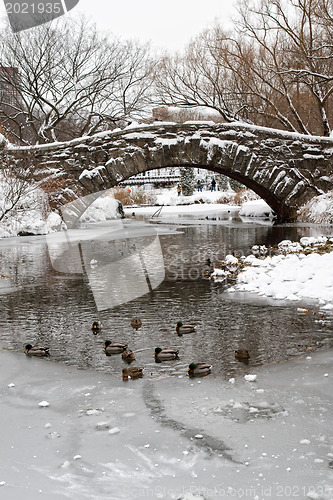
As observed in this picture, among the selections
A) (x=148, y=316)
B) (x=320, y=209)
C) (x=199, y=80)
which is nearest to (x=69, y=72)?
(x=199, y=80)

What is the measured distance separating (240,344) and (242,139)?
535 inches

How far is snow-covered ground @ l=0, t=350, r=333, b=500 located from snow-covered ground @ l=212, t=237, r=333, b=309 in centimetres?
276

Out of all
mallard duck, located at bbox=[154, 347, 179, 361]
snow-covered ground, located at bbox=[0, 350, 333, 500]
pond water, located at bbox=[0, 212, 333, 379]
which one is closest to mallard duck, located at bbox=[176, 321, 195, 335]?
pond water, located at bbox=[0, 212, 333, 379]

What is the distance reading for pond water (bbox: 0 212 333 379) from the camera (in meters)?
5.39

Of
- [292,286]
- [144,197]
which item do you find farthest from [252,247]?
[144,197]

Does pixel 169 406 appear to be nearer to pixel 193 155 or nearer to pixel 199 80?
pixel 193 155

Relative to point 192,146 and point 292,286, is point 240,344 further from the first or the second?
point 192,146

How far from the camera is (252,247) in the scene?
1298 centimetres

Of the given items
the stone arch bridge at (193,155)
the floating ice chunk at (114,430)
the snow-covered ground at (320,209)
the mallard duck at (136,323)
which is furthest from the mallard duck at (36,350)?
the snow-covered ground at (320,209)

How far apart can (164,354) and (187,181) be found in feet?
123

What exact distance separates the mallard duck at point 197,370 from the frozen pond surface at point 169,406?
0.10 metres

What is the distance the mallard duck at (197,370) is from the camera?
4.73 m

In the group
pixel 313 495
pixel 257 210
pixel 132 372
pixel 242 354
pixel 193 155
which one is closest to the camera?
Answer: pixel 313 495

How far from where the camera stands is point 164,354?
204 inches
